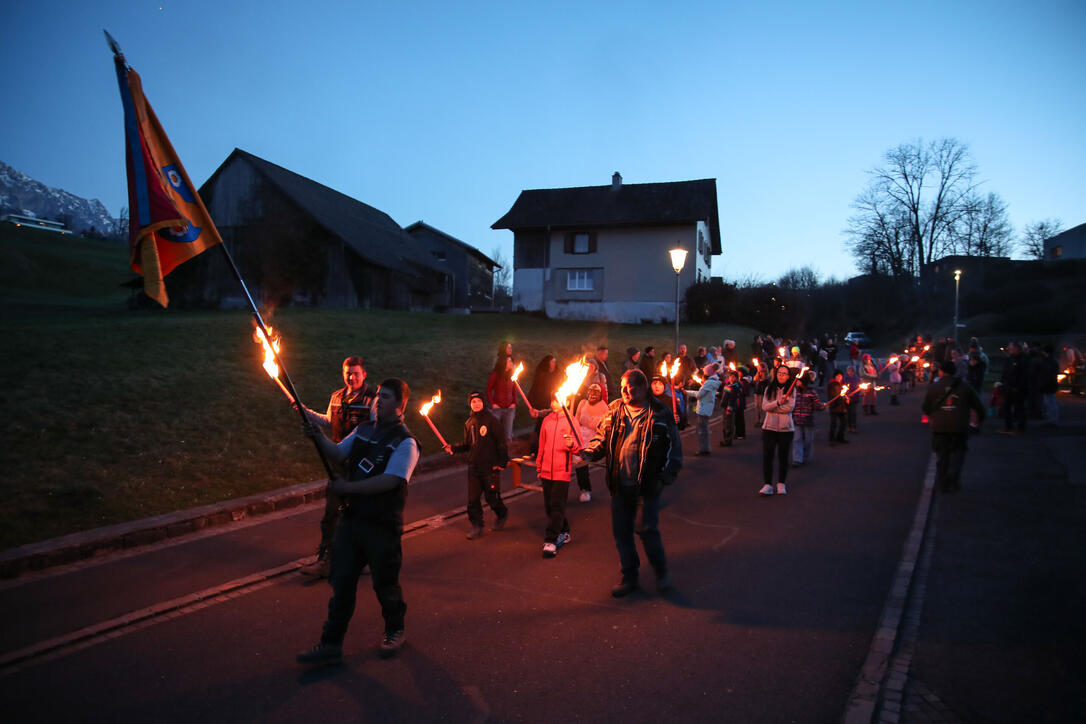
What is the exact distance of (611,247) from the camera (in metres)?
45.1

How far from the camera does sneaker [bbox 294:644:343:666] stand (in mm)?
4402

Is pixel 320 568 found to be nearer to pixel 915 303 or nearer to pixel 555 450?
pixel 555 450

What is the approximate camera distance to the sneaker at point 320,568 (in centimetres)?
623

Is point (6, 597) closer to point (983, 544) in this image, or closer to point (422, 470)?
point (422, 470)

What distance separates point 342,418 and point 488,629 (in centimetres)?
234

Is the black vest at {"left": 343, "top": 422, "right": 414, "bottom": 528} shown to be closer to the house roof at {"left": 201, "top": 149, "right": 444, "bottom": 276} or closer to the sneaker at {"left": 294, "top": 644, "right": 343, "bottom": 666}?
the sneaker at {"left": 294, "top": 644, "right": 343, "bottom": 666}

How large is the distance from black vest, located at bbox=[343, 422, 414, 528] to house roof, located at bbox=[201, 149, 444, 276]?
30064 mm

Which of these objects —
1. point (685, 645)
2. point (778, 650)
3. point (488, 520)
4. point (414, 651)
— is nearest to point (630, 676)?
point (685, 645)

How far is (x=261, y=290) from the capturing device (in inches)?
1314

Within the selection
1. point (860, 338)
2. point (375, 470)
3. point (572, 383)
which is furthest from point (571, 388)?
point (860, 338)

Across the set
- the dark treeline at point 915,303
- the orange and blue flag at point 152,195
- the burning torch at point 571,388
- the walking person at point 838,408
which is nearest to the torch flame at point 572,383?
the burning torch at point 571,388

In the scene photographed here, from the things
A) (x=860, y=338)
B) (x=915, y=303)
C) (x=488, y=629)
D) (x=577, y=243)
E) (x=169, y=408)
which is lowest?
(x=488, y=629)

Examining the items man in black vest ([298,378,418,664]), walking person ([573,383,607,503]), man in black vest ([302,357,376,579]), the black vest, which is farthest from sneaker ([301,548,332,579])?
walking person ([573,383,607,503])

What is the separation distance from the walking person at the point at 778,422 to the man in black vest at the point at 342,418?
5.48 meters
